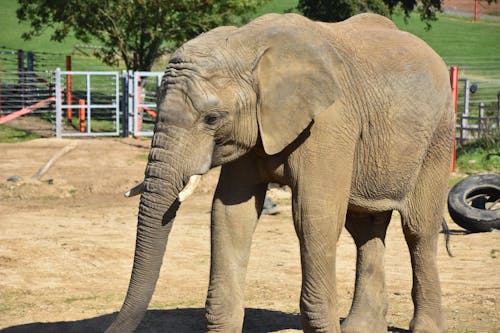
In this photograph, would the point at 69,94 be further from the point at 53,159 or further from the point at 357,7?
the point at 357,7

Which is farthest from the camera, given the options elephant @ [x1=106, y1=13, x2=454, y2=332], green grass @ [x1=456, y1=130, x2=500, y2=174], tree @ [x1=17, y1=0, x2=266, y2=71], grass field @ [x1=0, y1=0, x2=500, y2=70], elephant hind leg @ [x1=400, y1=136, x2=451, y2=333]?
grass field @ [x1=0, y1=0, x2=500, y2=70]

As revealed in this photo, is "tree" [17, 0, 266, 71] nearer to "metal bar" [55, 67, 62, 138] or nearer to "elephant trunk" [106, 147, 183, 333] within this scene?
"metal bar" [55, 67, 62, 138]

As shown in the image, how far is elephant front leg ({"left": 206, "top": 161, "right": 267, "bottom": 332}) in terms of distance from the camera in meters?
6.30

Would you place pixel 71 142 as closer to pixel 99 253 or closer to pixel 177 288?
pixel 99 253

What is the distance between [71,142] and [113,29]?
6.86 metres

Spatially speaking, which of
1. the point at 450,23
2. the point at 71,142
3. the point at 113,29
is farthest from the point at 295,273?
the point at 450,23

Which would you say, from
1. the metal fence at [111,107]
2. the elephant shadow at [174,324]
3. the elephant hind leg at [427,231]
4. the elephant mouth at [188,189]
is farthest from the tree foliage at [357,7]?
the elephant mouth at [188,189]

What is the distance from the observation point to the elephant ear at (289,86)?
19.2 ft

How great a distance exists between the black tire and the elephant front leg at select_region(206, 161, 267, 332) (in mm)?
6143

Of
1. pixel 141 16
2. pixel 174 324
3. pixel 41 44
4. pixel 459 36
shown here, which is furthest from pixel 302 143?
pixel 459 36

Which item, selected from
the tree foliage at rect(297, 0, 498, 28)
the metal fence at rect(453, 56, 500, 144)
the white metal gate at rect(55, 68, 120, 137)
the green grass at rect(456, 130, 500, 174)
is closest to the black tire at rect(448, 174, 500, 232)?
the green grass at rect(456, 130, 500, 174)

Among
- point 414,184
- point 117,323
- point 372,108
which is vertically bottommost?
point 117,323

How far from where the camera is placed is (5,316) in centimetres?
798

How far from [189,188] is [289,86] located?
2.83 ft
